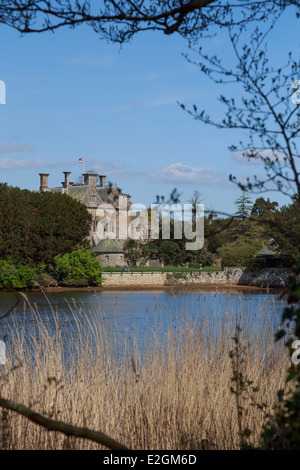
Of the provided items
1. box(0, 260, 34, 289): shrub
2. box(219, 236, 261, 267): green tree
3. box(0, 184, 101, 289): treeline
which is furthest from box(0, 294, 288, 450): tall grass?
box(219, 236, 261, 267): green tree

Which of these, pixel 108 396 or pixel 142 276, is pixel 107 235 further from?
pixel 108 396

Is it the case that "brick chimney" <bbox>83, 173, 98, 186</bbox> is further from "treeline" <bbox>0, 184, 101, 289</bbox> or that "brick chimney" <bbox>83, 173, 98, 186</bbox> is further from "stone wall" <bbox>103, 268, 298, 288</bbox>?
"stone wall" <bbox>103, 268, 298, 288</bbox>

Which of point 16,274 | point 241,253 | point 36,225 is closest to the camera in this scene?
point 16,274

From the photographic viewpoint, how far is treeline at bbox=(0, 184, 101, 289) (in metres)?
42.2

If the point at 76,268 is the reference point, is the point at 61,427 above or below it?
above

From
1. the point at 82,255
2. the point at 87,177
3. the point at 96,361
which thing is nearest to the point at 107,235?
the point at 87,177

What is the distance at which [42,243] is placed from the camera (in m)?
42.9

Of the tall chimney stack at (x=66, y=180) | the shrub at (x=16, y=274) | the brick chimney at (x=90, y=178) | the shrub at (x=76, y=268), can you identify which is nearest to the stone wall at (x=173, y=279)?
the shrub at (x=76, y=268)

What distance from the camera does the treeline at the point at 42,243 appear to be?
42156mm

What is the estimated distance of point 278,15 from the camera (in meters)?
3.47

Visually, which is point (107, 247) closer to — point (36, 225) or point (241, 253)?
point (36, 225)

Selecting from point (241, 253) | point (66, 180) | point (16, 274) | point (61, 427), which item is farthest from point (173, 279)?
point (61, 427)

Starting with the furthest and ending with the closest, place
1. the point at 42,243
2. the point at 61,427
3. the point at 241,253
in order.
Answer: the point at 241,253, the point at 42,243, the point at 61,427
